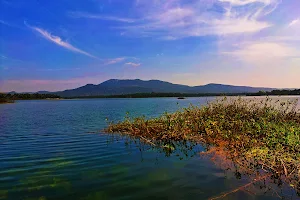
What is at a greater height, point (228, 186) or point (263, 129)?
point (263, 129)

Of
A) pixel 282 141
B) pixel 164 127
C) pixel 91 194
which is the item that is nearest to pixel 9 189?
pixel 91 194

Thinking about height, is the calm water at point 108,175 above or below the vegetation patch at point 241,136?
below

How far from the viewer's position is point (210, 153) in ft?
41.4

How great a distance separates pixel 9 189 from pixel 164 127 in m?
10.8

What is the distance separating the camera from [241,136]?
1333 centimetres

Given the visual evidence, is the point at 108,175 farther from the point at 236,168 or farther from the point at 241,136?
the point at 241,136

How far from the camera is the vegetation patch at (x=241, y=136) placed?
961cm

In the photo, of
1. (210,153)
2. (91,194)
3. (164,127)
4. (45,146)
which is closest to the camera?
(91,194)

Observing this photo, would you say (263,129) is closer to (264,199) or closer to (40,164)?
(264,199)

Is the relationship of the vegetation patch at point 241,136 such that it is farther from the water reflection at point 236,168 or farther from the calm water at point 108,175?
the calm water at point 108,175

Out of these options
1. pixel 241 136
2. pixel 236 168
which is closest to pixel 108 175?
pixel 236 168

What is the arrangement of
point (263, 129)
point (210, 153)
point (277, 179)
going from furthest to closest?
point (263, 129) < point (210, 153) < point (277, 179)

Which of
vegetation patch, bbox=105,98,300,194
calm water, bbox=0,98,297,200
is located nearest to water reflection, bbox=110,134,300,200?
vegetation patch, bbox=105,98,300,194

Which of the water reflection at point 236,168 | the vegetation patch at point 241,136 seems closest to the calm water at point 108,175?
the water reflection at point 236,168
